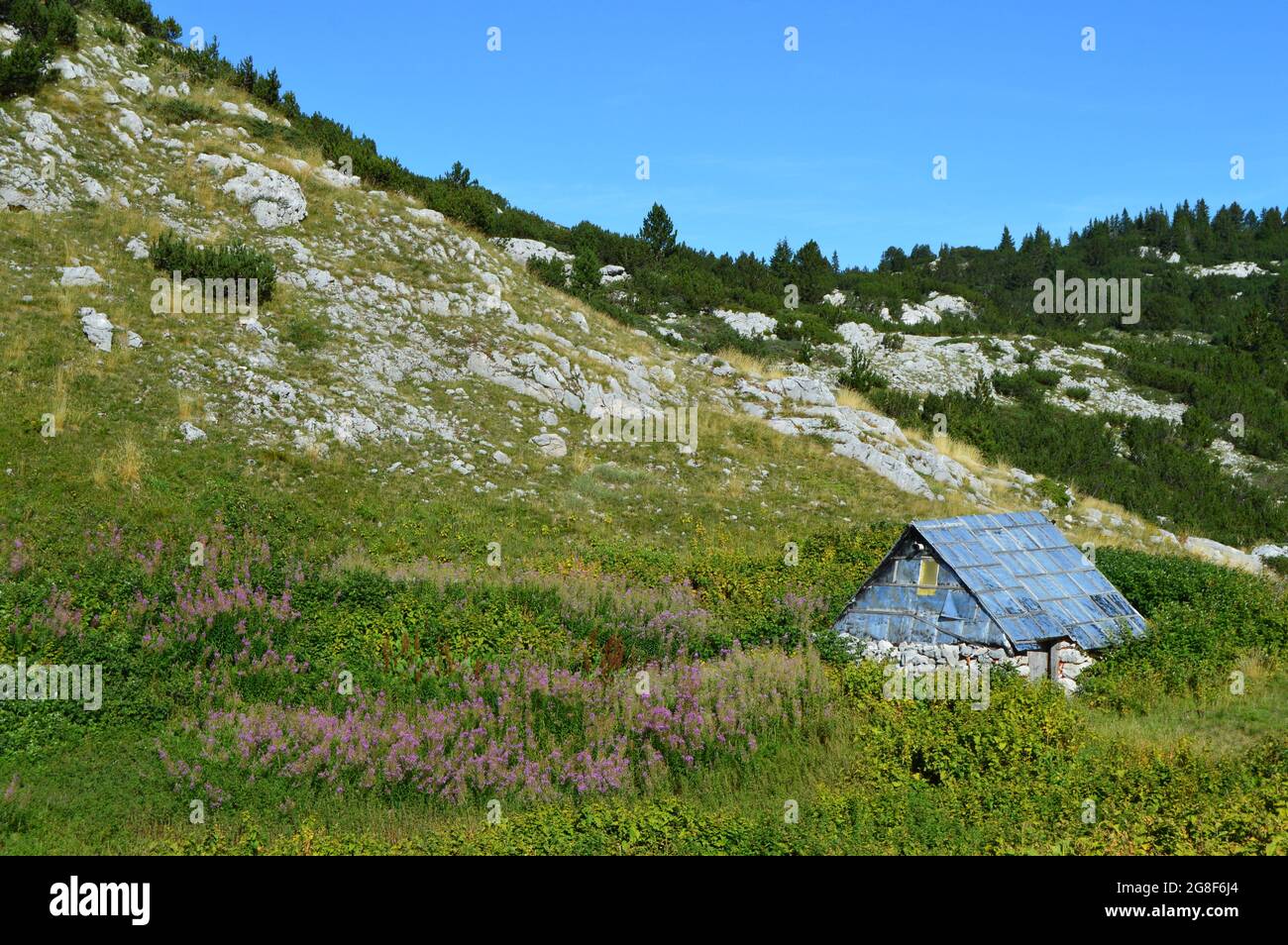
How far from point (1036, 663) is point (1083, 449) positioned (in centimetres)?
2184

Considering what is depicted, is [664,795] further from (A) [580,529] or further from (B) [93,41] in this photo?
(B) [93,41]

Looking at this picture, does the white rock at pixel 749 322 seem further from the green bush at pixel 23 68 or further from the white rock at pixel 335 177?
the green bush at pixel 23 68

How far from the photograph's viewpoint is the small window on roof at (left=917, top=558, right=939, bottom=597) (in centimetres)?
1374

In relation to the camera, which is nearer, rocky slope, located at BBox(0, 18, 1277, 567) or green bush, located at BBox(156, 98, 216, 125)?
rocky slope, located at BBox(0, 18, 1277, 567)

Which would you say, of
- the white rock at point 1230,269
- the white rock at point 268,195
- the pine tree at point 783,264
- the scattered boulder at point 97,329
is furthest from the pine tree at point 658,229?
the white rock at point 1230,269

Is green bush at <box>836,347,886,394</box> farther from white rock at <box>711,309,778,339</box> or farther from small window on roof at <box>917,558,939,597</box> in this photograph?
small window on roof at <box>917,558,939,597</box>

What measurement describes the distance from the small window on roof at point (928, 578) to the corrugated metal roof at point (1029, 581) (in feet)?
0.71

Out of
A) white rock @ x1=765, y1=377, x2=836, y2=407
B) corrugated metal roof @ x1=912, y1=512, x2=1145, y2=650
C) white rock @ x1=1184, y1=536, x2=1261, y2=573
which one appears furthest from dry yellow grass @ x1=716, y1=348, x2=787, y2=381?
corrugated metal roof @ x1=912, y1=512, x2=1145, y2=650

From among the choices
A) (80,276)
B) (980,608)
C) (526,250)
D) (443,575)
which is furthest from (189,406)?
(526,250)

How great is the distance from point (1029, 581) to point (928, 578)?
1728mm

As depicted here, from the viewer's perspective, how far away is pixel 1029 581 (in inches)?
561

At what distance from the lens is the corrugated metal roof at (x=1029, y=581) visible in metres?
13.4

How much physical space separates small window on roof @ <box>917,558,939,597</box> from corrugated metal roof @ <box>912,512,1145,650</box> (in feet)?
0.71

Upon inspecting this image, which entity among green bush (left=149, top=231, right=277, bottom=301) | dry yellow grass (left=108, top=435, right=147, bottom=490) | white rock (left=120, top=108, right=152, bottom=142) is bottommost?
dry yellow grass (left=108, top=435, right=147, bottom=490)
